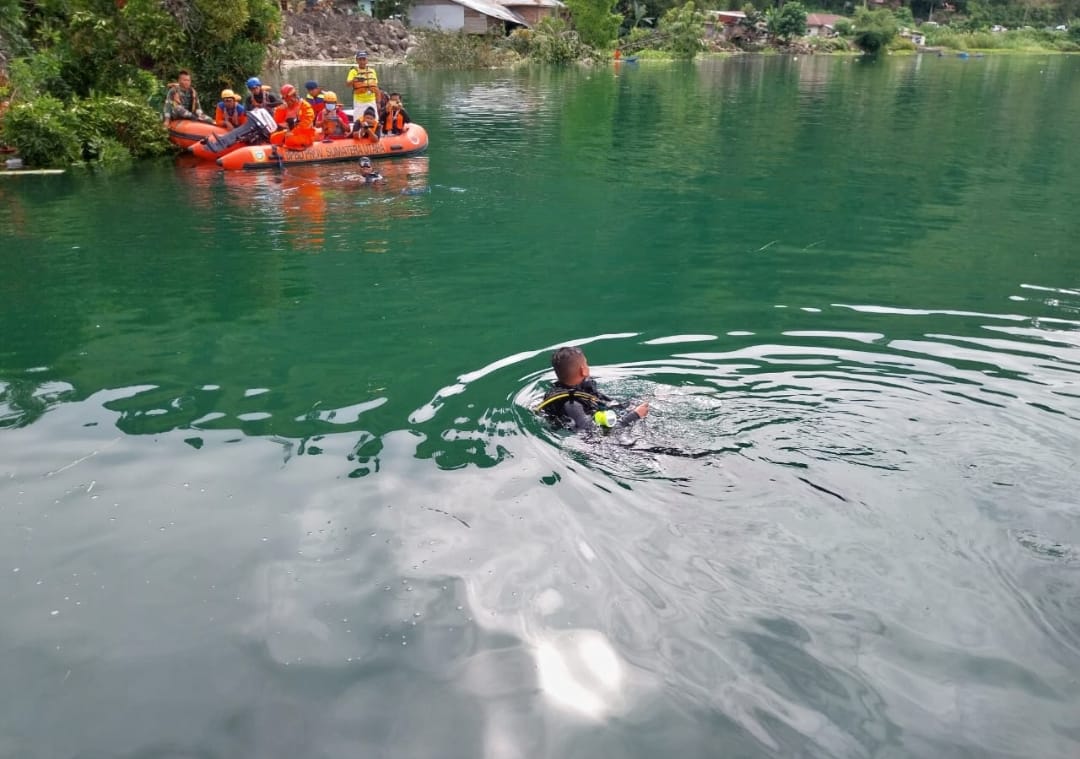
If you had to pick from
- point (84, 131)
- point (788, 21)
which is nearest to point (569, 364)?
point (84, 131)

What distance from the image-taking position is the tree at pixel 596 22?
58.6 meters

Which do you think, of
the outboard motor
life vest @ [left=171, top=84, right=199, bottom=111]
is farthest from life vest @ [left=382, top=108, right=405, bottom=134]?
life vest @ [left=171, top=84, right=199, bottom=111]

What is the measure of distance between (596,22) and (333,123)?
152ft

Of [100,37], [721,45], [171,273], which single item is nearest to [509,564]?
[171,273]

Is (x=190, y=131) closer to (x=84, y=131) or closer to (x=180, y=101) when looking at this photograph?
(x=180, y=101)

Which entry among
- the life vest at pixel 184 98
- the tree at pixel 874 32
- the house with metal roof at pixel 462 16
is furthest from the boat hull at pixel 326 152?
the tree at pixel 874 32

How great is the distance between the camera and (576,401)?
603 centimetres

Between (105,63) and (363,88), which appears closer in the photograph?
(363,88)

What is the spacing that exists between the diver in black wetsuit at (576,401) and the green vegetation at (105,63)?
595 inches

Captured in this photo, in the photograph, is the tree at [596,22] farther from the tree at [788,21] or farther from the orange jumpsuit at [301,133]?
the orange jumpsuit at [301,133]

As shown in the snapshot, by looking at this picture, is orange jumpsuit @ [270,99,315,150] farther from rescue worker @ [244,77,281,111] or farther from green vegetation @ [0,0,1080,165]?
green vegetation @ [0,0,1080,165]

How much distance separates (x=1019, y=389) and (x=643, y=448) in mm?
3412

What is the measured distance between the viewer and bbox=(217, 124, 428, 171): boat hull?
17.0m

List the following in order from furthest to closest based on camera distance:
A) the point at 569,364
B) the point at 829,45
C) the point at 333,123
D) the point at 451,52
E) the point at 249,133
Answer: the point at 829,45
the point at 451,52
the point at 333,123
the point at 249,133
the point at 569,364
